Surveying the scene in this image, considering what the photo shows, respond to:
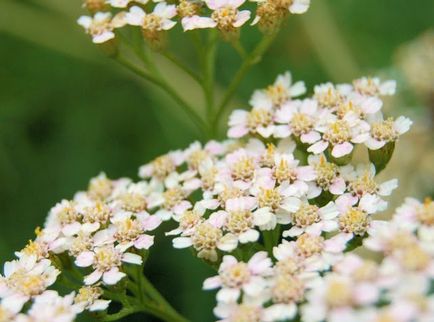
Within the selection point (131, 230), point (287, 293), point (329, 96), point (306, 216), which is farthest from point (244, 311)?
point (329, 96)

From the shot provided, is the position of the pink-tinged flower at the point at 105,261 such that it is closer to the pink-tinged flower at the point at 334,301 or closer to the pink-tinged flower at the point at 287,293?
the pink-tinged flower at the point at 287,293

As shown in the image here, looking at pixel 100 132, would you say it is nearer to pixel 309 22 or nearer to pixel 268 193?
pixel 309 22

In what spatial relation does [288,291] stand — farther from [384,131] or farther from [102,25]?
[102,25]

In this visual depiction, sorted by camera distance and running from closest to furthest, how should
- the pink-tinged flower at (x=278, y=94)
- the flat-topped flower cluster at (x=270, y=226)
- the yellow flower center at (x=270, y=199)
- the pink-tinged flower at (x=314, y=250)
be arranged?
1. the flat-topped flower cluster at (x=270, y=226)
2. the pink-tinged flower at (x=314, y=250)
3. the yellow flower center at (x=270, y=199)
4. the pink-tinged flower at (x=278, y=94)

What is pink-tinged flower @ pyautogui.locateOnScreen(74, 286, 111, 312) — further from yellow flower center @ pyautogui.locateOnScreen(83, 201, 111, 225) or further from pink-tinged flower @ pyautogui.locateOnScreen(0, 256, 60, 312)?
yellow flower center @ pyautogui.locateOnScreen(83, 201, 111, 225)

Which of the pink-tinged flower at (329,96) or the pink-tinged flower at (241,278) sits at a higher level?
the pink-tinged flower at (329,96)

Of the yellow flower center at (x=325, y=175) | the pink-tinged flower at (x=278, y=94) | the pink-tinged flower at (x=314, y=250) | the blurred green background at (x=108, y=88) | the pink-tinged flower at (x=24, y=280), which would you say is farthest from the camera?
the blurred green background at (x=108, y=88)

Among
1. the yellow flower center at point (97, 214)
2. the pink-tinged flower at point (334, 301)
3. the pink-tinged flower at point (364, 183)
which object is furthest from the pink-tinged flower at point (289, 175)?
the pink-tinged flower at point (334, 301)

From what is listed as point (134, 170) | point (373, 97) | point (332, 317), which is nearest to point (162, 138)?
point (134, 170)
